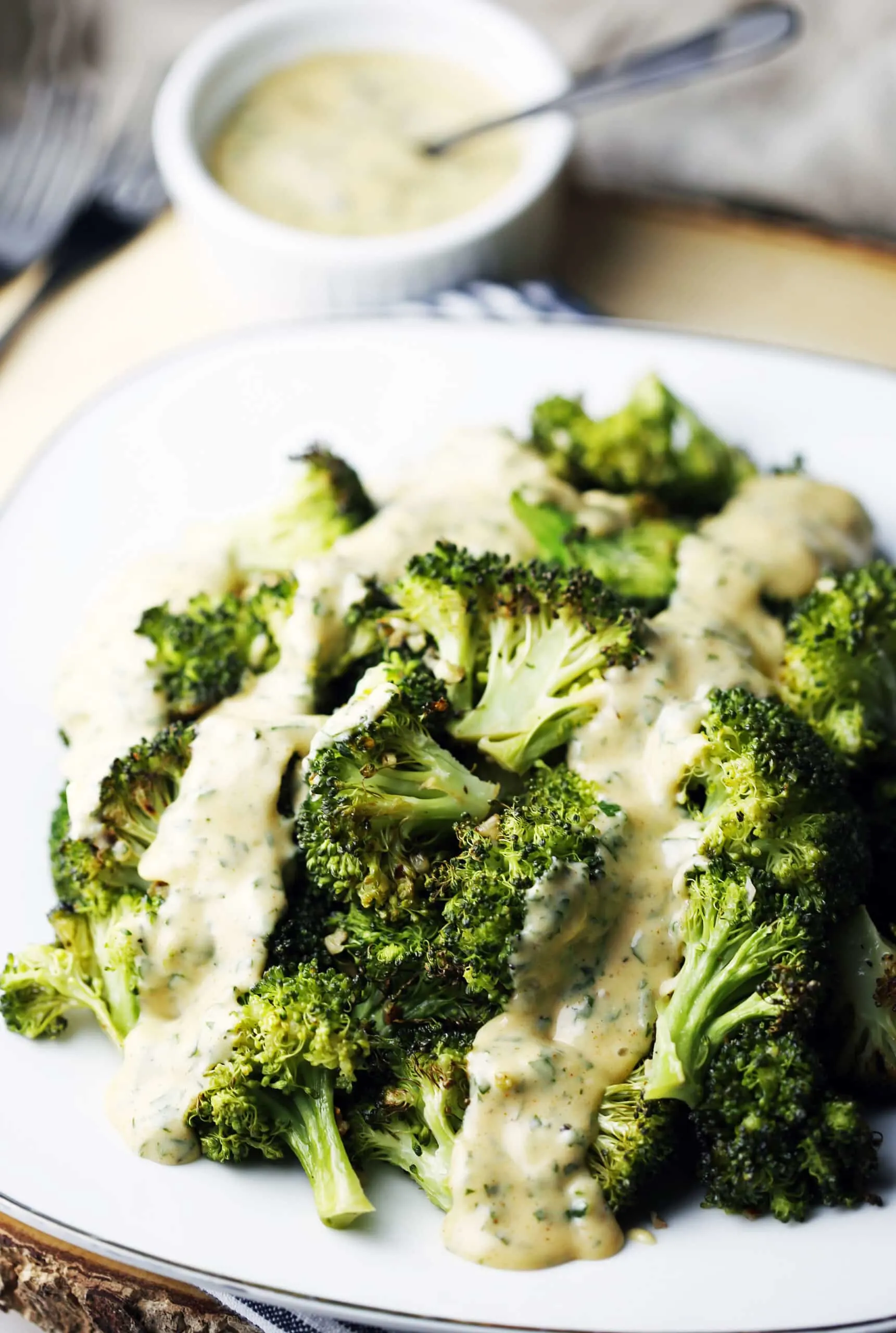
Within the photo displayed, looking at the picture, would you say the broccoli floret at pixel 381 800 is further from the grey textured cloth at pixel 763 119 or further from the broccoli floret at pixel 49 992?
the grey textured cloth at pixel 763 119

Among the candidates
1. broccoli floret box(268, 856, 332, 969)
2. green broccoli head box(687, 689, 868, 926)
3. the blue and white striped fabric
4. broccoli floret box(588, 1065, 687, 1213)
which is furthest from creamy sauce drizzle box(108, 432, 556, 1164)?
the blue and white striped fabric

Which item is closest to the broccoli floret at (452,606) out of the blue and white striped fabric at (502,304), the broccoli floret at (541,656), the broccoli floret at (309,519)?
the broccoli floret at (541,656)

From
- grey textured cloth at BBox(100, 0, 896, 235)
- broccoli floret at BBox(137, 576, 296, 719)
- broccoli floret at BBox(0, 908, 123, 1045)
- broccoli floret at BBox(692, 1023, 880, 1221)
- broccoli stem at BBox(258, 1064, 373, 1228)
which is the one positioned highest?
broccoli floret at BBox(137, 576, 296, 719)

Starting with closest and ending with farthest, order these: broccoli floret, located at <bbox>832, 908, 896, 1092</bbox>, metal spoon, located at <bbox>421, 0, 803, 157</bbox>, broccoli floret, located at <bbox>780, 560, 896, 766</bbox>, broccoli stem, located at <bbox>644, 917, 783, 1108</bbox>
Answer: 1. broccoli stem, located at <bbox>644, 917, 783, 1108</bbox>
2. broccoli floret, located at <bbox>832, 908, 896, 1092</bbox>
3. broccoli floret, located at <bbox>780, 560, 896, 766</bbox>
4. metal spoon, located at <bbox>421, 0, 803, 157</bbox>

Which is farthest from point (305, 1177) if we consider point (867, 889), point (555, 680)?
point (867, 889)

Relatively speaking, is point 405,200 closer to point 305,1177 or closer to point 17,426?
point 17,426

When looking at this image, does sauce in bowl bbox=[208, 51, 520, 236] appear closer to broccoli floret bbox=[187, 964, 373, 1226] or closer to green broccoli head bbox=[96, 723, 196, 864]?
green broccoli head bbox=[96, 723, 196, 864]
